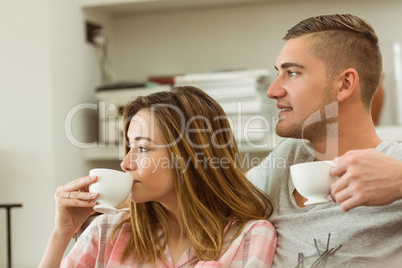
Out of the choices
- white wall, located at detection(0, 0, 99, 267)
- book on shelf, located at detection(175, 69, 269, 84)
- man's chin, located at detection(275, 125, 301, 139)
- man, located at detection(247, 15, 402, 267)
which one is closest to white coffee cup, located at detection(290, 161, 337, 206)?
man, located at detection(247, 15, 402, 267)

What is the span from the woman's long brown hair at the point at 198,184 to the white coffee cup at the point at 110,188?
0.16 meters

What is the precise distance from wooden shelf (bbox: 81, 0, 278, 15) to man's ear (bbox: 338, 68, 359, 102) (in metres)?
1.34

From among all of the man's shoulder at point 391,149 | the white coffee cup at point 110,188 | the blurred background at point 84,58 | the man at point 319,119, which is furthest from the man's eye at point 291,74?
the blurred background at point 84,58

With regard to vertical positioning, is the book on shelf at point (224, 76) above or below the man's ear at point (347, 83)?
above

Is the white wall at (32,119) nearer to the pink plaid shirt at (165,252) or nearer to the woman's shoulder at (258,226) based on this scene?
the pink plaid shirt at (165,252)

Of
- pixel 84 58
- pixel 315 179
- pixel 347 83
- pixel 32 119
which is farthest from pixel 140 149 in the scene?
pixel 84 58

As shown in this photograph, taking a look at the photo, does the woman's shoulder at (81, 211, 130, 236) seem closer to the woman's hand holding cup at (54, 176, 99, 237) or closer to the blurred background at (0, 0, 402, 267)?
the woman's hand holding cup at (54, 176, 99, 237)

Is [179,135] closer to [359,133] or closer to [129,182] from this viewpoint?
[129,182]

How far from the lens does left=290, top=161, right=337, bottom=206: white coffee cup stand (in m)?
1.09

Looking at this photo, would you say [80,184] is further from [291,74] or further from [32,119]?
[32,119]

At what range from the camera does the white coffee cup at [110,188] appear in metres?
1.19

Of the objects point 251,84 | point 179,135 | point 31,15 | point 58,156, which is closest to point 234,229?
point 179,135

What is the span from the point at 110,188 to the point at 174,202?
22 centimetres

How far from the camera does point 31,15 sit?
2.40 m
